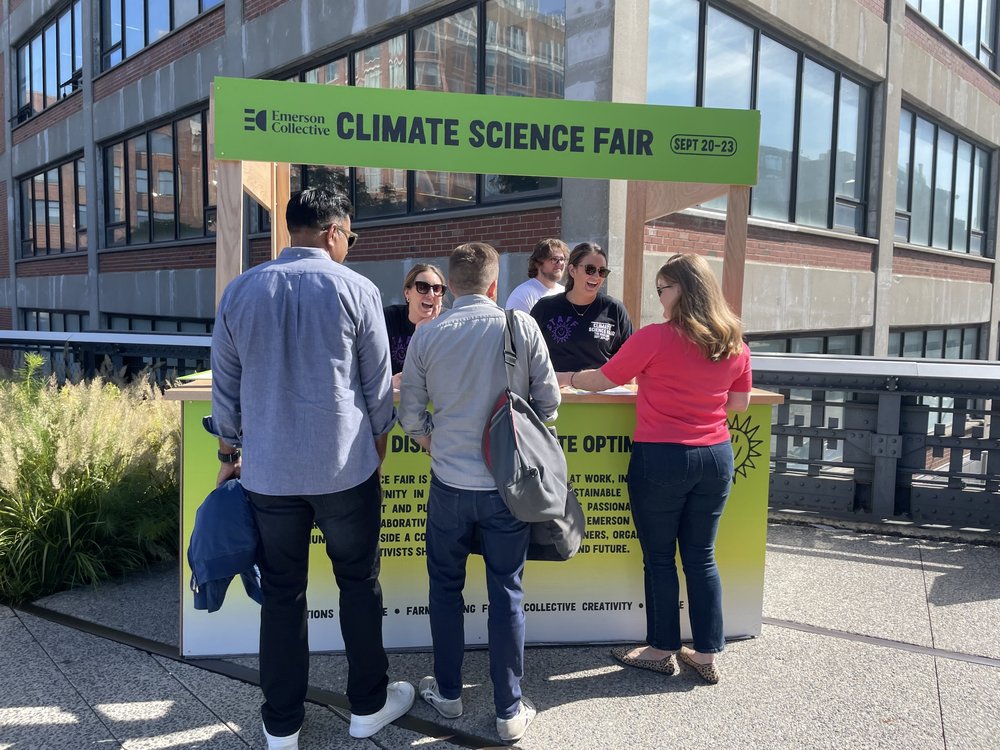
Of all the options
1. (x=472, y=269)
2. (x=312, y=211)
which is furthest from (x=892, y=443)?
(x=312, y=211)

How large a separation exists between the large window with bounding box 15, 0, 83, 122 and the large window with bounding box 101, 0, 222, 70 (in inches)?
54.8

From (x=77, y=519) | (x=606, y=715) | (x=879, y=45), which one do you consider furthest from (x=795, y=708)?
(x=879, y=45)

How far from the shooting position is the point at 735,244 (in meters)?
4.57

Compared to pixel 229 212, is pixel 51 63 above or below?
above

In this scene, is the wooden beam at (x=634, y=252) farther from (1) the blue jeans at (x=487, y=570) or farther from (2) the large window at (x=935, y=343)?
(2) the large window at (x=935, y=343)

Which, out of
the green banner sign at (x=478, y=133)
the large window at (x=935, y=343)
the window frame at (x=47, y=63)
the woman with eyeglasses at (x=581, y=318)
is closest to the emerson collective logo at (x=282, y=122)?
the green banner sign at (x=478, y=133)

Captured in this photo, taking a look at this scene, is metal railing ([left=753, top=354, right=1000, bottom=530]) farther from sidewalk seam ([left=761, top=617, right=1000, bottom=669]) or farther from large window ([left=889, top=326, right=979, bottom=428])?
large window ([left=889, top=326, right=979, bottom=428])

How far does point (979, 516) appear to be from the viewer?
540 centimetres

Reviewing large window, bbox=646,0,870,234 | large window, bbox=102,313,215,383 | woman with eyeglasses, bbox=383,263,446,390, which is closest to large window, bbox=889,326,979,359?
large window, bbox=646,0,870,234

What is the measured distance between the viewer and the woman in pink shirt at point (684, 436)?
3203mm

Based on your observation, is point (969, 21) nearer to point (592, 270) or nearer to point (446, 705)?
point (592, 270)

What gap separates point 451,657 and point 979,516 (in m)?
4.21

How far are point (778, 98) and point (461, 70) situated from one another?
4039 millimetres

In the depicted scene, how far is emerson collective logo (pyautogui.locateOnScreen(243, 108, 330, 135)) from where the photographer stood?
145 inches
